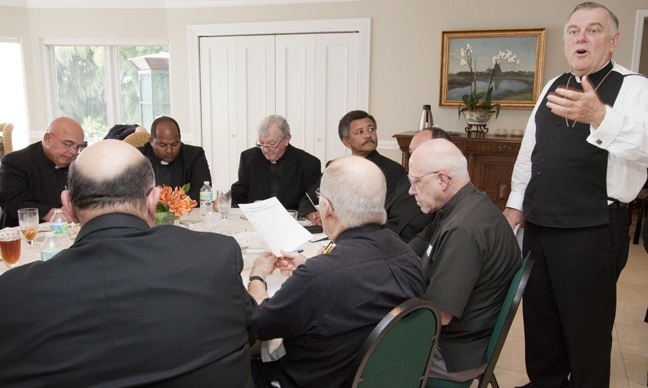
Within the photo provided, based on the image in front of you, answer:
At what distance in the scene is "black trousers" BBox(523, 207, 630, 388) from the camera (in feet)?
6.98

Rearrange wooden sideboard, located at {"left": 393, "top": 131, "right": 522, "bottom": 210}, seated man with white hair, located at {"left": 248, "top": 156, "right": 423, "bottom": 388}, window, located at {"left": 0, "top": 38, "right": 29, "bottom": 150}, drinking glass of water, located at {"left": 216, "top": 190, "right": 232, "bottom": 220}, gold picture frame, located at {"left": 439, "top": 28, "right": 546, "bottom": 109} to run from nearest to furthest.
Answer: seated man with white hair, located at {"left": 248, "top": 156, "right": 423, "bottom": 388} < drinking glass of water, located at {"left": 216, "top": 190, "right": 232, "bottom": 220} < wooden sideboard, located at {"left": 393, "top": 131, "right": 522, "bottom": 210} < gold picture frame, located at {"left": 439, "top": 28, "right": 546, "bottom": 109} < window, located at {"left": 0, "top": 38, "right": 29, "bottom": 150}

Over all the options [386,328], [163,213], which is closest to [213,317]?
[386,328]

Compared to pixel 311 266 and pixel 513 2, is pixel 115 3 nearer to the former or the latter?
pixel 513 2

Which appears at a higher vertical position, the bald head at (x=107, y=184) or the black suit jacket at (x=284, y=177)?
the bald head at (x=107, y=184)

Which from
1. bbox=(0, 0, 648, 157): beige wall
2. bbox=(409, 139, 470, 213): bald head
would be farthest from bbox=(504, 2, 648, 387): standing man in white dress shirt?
bbox=(0, 0, 648, 157): beige wall

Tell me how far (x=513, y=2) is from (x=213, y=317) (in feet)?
16.7

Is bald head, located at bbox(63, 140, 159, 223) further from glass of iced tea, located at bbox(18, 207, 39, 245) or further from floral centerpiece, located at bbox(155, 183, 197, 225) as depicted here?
glass of iced tea, located at bbox(18, 207, 39, 245)

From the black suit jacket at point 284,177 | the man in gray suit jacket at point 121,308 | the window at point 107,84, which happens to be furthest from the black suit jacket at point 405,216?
the window at point 107,84

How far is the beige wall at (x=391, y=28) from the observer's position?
5.14m

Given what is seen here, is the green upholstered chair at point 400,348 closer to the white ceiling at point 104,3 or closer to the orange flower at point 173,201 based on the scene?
the orange flower at point 173,201

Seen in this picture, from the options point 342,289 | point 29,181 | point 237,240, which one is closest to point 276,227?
point 237,240

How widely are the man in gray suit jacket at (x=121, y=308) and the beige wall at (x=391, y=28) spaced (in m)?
4.75

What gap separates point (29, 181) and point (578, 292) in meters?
3.11

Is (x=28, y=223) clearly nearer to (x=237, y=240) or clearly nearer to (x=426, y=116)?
(x=237, y=240)
